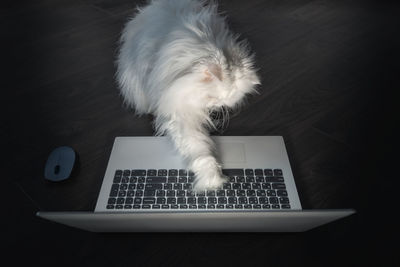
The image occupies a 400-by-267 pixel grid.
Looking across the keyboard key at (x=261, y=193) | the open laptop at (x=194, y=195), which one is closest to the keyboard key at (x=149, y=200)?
the open laptop at (x=194, y=195)

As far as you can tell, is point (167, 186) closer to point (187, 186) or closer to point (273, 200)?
point (187, 186)

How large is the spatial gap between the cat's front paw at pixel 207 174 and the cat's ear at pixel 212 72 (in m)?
0.17

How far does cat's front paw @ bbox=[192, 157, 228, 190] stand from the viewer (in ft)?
2.10

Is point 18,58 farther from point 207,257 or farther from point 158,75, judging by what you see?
point 207,257

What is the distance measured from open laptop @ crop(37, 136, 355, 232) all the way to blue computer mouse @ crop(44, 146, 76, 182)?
10 cm

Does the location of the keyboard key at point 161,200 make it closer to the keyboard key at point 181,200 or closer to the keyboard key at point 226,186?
the keyboard key at point 181,200

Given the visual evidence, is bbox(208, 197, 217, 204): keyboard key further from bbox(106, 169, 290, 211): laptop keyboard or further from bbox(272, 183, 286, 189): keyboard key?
bbox(272, 183, 286, 189): keyboard key

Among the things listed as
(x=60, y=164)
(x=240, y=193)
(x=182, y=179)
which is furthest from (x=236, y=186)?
(x=60, y=164)

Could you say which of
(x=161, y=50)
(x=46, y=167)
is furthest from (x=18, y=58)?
(x=161, y=50)

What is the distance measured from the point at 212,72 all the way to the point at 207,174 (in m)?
0.21

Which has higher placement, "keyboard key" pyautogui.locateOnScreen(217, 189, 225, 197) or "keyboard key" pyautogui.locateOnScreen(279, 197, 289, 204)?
"keyboard key" pyautogui.locateOnScreen(217, 189, 225, 197)

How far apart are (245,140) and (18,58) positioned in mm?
838

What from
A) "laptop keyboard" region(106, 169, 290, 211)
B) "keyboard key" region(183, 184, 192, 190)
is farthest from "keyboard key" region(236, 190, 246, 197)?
"keyboard key" region(183, 184, 192, 190)

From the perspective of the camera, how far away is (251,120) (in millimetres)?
860
